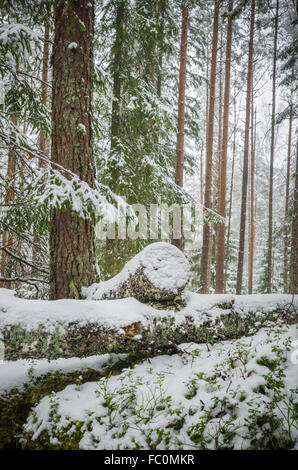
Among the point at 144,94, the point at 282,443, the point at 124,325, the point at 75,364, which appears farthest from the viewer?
the point at 144,94

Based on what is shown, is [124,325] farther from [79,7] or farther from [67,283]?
[79,7]

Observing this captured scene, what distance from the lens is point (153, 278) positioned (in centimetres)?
299

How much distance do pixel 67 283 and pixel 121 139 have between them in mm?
4600

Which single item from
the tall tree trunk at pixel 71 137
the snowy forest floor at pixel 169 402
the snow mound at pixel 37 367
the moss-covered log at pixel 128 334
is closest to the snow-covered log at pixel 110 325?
the moss-covered log at pixel 128 334

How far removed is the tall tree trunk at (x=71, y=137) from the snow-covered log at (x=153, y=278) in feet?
1.93

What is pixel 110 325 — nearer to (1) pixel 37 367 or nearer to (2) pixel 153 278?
(2) pixel 153 278

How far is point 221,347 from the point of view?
323 cm

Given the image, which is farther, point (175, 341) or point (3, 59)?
point (3, 59)

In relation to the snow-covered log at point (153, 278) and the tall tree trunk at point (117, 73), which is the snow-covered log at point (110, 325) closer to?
the snow-covered log at point (153, 278)

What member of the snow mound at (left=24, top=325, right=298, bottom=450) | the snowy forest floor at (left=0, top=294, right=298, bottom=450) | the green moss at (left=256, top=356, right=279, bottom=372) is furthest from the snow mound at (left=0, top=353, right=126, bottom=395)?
the green moss at (left=256, top=356, right=279, bottom=372)

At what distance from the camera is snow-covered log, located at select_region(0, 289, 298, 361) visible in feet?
8.13

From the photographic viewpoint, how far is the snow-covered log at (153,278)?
119 inches

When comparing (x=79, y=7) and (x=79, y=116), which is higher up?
(x=79, y=7)

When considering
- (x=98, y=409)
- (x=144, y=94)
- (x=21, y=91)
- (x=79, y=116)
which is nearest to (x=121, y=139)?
(x=144, y=94)
